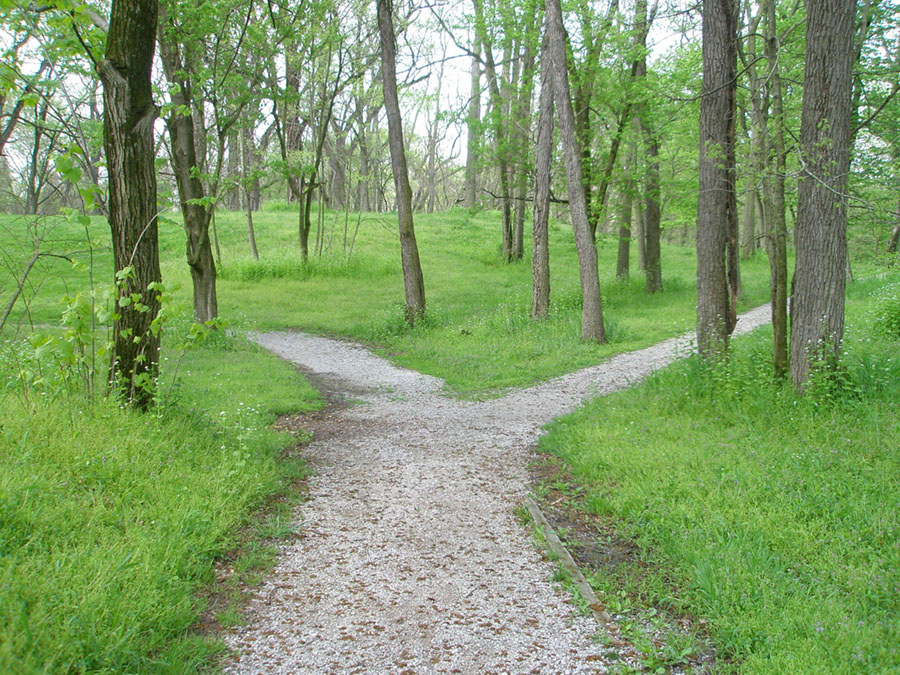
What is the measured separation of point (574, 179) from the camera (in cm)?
1187

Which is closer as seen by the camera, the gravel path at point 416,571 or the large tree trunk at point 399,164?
the gravel path at point 416,571

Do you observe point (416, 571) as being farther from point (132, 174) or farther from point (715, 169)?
point (715, 169)

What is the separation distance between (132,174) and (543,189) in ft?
31.4

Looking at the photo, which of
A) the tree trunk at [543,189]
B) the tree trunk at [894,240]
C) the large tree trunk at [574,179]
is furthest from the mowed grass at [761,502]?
the tree trunk at [894,240]

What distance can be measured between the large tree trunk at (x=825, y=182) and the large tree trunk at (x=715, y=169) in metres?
1.31

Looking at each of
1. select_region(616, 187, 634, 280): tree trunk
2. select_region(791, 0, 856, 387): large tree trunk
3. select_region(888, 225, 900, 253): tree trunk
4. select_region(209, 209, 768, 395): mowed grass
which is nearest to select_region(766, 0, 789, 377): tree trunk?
select_region(791, 0, 856, 387): large tree trunk

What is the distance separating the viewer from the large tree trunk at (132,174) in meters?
5.30

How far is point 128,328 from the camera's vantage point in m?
5.49

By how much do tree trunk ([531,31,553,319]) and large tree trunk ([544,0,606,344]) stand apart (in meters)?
1.31

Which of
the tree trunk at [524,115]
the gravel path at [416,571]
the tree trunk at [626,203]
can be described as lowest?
the gravel path at [416,571]

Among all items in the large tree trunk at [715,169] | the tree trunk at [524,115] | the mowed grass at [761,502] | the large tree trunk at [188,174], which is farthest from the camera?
the tree trunk at [524,115]

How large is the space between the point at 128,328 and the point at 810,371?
6710 mm

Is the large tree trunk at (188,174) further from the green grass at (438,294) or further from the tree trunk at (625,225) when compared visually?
the tree trunk at (625,225)

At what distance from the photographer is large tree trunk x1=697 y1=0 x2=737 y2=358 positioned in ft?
24.6
